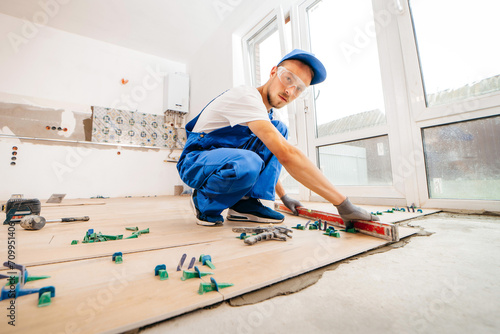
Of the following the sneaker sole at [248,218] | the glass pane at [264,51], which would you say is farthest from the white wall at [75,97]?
the sneaker sole at [248,218]

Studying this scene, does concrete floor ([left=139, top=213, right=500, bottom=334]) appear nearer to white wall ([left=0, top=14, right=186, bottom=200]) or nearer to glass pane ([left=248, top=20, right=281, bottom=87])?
glass pane ([left=248, top=20, right=281, bottom=87])

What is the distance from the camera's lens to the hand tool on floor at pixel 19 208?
3.90 ft

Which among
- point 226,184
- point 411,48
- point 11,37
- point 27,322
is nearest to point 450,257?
point 226,184

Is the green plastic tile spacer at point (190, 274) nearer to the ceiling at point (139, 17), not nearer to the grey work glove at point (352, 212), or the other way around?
the grey work glove at point (352, 212)

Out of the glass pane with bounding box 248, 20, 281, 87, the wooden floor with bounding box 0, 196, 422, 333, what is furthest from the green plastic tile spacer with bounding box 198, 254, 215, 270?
the glass pane with bounding box 248, 20, 281, 87

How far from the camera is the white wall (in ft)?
11.7

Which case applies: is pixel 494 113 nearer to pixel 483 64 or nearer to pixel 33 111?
pixel 483 64

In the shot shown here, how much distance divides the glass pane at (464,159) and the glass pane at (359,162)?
0.35 m

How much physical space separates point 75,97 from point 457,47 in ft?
17.1

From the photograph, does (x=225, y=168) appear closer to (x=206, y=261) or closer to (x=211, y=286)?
(x=206, y=261)

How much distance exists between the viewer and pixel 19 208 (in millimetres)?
1230

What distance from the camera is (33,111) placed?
3625mm

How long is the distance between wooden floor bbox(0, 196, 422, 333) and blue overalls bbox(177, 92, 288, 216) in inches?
7.5

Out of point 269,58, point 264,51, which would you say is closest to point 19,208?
point 269,58
